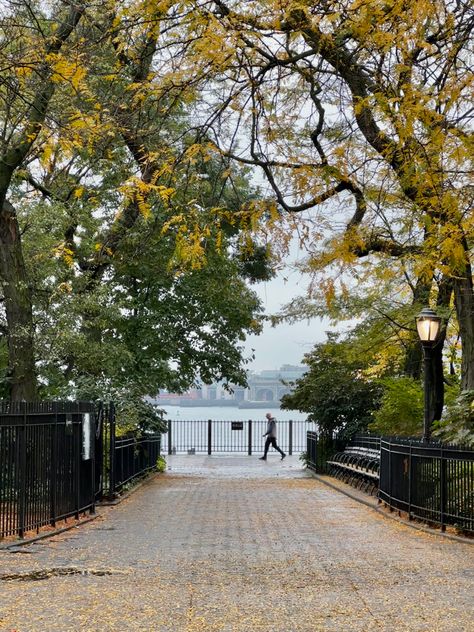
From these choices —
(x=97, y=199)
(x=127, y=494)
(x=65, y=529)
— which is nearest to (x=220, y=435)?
(x=97, y=199)

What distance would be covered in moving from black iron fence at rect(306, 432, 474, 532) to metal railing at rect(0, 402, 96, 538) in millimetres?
5115

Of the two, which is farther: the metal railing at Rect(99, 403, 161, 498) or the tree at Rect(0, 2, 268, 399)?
the metal railing at Rect(99, 403, 161, 498)

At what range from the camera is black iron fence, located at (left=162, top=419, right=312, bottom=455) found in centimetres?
4269

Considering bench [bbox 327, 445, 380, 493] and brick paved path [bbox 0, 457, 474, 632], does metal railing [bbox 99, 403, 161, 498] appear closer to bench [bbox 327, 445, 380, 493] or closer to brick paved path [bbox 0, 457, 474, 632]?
brick paved path [bbox 0, 457, 474, 632]

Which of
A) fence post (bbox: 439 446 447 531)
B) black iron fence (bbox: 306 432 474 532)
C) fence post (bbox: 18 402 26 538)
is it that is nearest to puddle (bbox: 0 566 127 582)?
fence post (bbox: 18 402 26 538)

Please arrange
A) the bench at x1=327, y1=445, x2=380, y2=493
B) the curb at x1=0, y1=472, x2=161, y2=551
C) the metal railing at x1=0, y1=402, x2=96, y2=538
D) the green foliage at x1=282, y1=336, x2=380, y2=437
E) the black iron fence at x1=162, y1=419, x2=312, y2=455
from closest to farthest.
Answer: the curb at x1=0, y1=472, x2=161, y2=551, the metal railing at x1=0, y1=402, x2=96, y2=538, the bench at x1=327, y1=445, x2=380, y2=493, the green foliage at x1=282, y1=336, x2=380, y2=437, the black iron fence at x1=162, y1=419, x2=312, y2=455

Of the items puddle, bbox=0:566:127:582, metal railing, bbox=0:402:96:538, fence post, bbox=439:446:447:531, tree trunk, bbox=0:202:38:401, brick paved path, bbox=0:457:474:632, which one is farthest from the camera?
tree trunk, bbox=0:202:38:401

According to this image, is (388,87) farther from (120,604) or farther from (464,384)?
(120,604)

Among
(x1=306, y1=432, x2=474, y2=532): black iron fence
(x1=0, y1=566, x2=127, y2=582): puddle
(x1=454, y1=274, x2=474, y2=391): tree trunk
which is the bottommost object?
(x1=0, y1=566, x2=127, y2=582): puddle

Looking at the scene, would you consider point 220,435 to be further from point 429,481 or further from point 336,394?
point 429,481

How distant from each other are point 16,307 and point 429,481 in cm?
974

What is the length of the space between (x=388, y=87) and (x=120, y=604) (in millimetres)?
8285

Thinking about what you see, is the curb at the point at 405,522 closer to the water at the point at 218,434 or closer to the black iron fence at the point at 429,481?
the black iron fence at the point at 429,481

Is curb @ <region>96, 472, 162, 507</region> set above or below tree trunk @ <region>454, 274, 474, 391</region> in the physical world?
below
